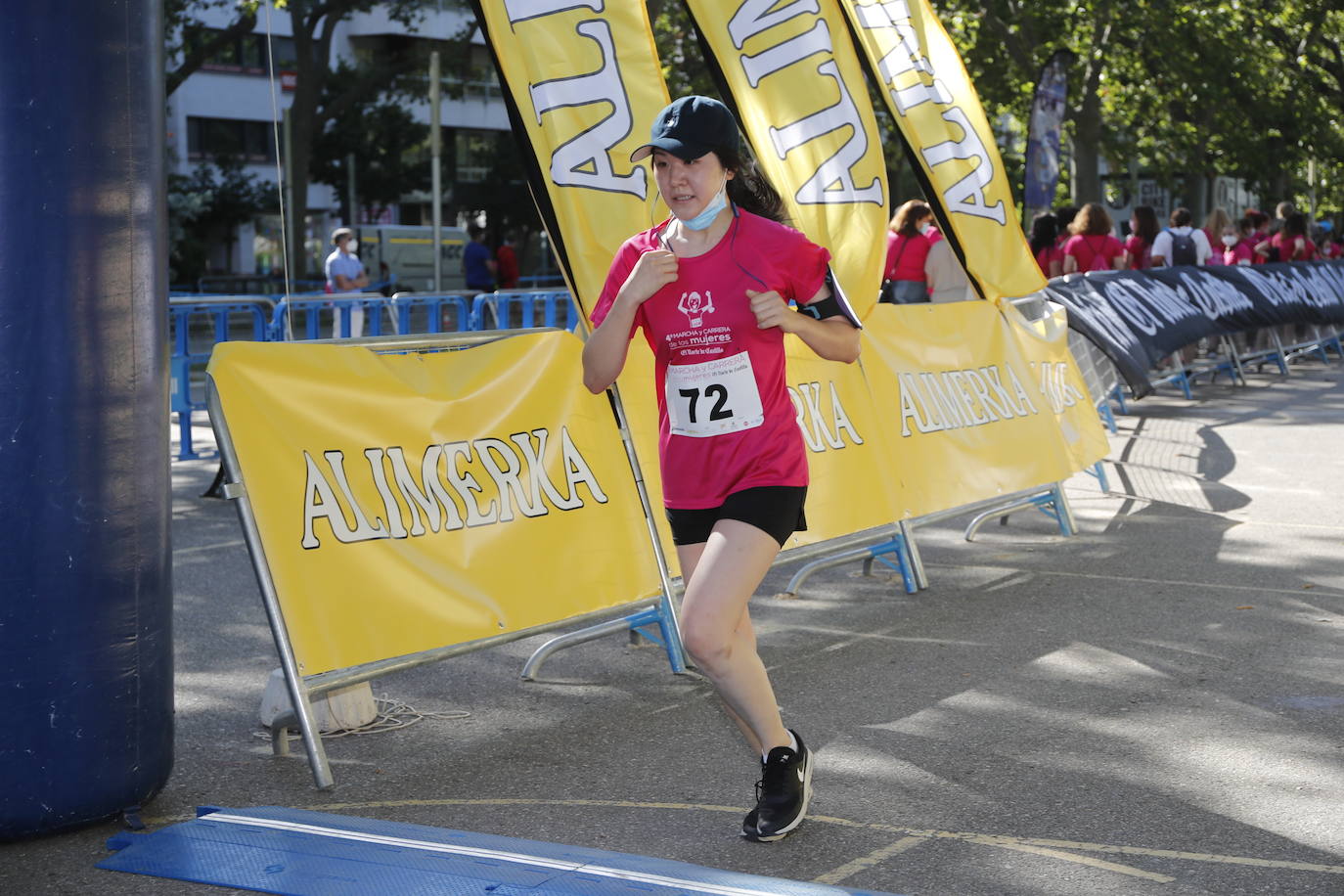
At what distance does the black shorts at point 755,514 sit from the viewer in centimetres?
446

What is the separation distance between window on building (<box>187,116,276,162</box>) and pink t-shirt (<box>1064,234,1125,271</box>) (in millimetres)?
46927

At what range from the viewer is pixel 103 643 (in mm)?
4613

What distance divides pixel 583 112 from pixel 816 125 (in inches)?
73.7

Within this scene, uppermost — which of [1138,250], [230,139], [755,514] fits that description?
[230,139]

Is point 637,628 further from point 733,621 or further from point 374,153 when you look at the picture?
point 374,153

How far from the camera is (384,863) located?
4.29 metres

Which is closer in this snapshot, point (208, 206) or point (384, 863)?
point (384, 863)

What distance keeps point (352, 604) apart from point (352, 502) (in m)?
0.35

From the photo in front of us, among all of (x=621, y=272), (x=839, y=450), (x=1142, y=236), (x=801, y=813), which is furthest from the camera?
(x=1142, y=236)

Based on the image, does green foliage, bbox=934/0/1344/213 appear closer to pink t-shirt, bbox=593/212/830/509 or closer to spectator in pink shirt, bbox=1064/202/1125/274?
spectator in pink shirt, bbox=1064/202/1125/274

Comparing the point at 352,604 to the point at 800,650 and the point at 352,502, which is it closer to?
the point at 352,502

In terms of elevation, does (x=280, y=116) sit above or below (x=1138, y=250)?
above

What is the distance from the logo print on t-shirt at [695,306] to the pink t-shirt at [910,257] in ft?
33.6

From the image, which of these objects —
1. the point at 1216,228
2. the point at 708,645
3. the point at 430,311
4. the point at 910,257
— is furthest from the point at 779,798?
the point at 1216,228
